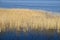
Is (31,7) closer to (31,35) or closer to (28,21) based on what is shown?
(28,21)

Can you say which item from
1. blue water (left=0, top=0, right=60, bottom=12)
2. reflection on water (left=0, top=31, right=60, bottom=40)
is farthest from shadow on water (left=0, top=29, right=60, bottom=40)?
blue water (left=0, top=0, right=60, bottom=12)

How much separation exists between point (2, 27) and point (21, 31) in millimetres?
179

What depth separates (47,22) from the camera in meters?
1.35

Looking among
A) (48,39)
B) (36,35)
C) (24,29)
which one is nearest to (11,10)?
(24,29)

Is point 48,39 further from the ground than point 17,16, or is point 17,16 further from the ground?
point 17,16

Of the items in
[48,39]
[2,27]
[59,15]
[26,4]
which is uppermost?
[26,4]

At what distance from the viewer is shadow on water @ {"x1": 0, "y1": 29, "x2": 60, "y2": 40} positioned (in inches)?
53.2

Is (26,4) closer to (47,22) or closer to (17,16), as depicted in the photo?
(17,16)

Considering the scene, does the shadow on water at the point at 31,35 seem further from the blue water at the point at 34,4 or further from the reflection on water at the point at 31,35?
the blue water at the point at 34,4

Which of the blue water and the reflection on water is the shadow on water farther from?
the blue water

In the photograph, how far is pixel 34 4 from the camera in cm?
139

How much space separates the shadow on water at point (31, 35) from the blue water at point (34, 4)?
0.74 ft

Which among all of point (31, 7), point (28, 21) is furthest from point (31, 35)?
point (31, 7)

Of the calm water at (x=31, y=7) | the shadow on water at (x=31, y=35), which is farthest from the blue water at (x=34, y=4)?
the shadow on water at (x=31, y=35)
